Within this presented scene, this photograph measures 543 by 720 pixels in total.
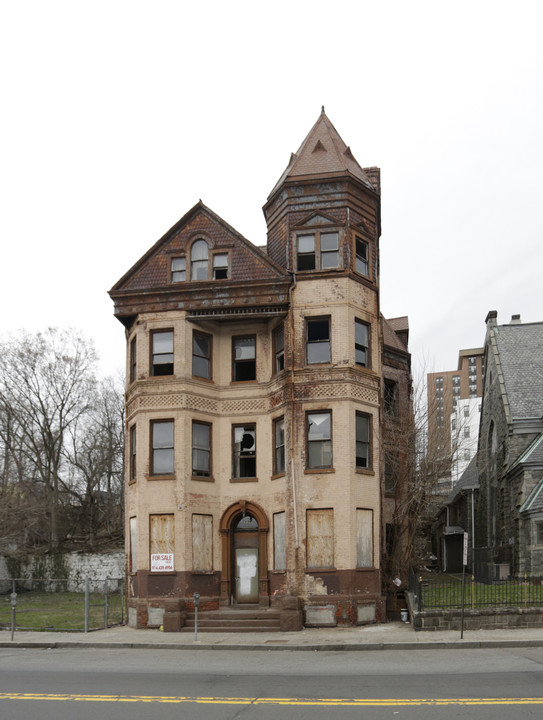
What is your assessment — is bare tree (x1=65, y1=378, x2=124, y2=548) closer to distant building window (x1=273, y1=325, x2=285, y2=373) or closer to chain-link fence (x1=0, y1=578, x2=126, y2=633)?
chain-link fence (x1=0, y1=578, x2=126, y2=633)

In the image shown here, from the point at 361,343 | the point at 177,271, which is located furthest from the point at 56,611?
the point at 361,343

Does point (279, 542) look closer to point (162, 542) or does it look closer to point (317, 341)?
point (162, 542)

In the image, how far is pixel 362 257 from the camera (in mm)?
26500

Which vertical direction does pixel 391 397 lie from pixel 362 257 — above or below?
below

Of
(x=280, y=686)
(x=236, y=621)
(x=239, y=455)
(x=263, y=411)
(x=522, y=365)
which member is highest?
(x=522, y=365)

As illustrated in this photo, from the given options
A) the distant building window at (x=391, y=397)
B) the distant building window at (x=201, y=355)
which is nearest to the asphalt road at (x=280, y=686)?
the distant building window at (x=201, y=355)

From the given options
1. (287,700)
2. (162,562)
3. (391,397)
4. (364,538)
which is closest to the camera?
(287,700)

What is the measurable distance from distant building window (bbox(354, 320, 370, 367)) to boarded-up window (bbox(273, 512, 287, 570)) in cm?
568

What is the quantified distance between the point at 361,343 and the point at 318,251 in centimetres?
340

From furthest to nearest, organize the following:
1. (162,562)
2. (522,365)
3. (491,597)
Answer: (522,365), (162,562), (491,597)

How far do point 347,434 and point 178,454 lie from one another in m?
5.61

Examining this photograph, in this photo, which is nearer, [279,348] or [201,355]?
[279,348]

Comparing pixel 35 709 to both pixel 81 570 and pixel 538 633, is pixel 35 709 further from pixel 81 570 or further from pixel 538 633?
pixel 81 570

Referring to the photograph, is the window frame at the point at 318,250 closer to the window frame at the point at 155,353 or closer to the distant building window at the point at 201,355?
the distant building window at the point at 201,355
